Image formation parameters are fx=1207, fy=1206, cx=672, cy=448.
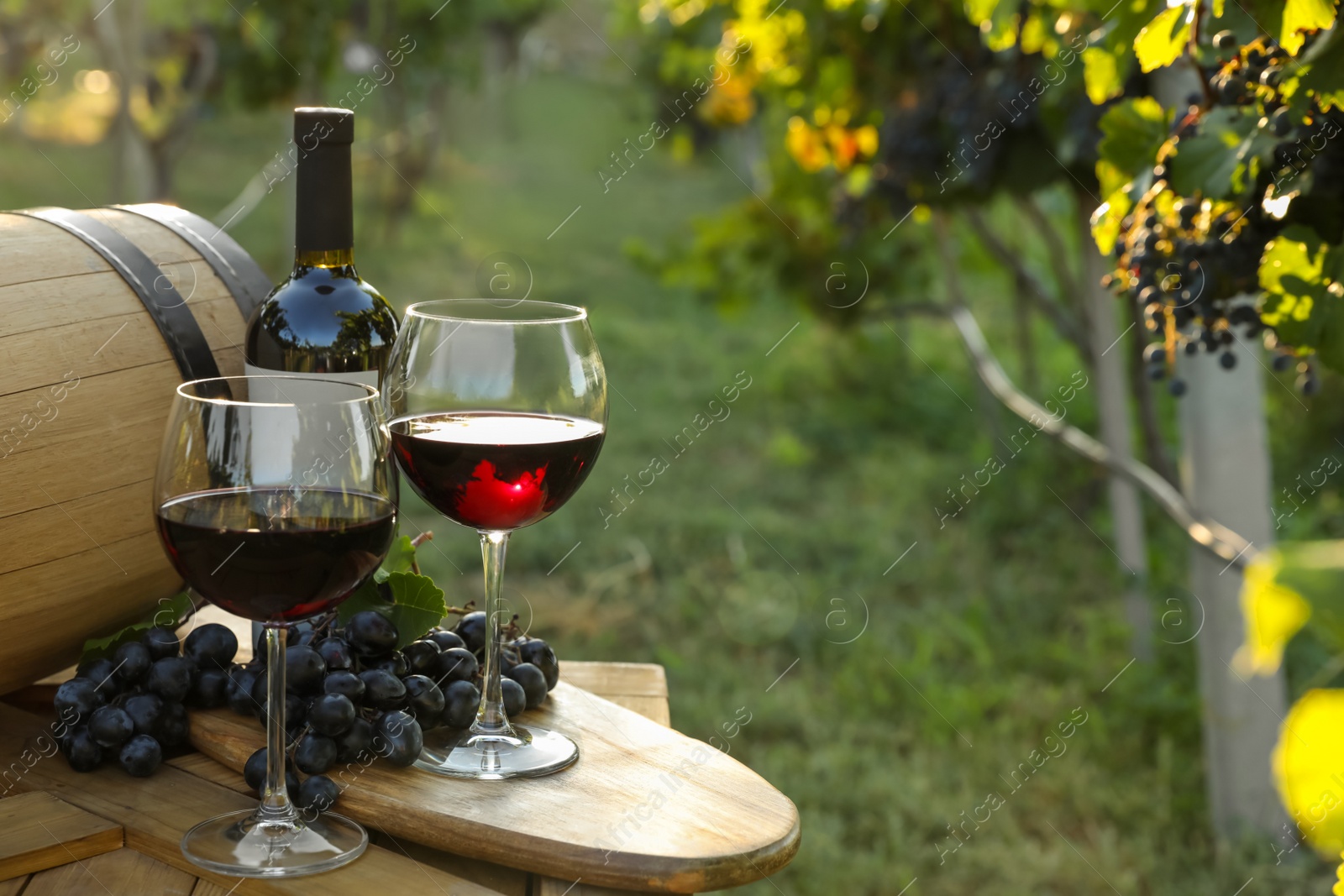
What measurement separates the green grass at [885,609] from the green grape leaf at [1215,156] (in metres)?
2.32

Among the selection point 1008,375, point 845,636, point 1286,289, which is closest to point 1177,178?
point 1286,289

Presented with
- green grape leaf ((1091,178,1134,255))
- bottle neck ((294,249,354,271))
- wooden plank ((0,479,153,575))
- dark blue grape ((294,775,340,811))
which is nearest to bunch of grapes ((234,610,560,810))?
dark blue grape ((294,775,340,811))

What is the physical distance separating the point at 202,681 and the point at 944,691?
3067 millimetres

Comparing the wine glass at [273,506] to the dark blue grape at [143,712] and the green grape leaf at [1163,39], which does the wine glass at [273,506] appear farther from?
the green grape leaf at [1163,39]

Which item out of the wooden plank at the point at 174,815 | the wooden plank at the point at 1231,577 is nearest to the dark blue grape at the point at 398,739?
the wooden plank at the point at 174,815

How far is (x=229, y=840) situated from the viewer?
3.49 ft

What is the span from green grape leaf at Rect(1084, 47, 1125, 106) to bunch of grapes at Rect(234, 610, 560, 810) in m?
0.92

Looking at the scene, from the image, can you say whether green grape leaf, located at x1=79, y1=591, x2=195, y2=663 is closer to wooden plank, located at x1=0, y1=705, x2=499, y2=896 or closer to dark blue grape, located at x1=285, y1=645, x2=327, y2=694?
wooden plank, located at x1=0, y1=705, x2=499, y2=896

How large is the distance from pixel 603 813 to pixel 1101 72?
96 centimetres

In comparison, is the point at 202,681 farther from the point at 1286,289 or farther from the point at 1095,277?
the point at 1095,277

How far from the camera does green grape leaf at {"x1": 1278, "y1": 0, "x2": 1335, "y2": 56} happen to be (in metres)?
0.86

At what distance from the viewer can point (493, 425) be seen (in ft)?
3.89

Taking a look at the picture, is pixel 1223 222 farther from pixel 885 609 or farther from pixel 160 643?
pixel 885 609

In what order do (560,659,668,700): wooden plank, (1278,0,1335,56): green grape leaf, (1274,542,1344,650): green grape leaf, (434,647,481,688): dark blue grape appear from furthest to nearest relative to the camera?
1. (560,659,668,700): wooden plank
2. (434,647,481,688): dark blue grape
3. (1278,0,1335,56): green grape leaf
4. (1274,542,1344,650): green grape leaf
